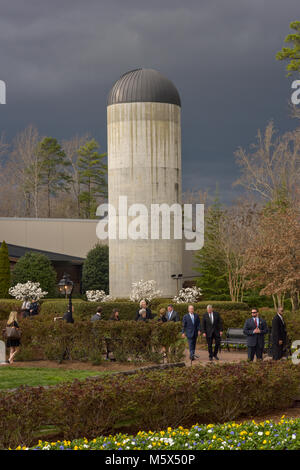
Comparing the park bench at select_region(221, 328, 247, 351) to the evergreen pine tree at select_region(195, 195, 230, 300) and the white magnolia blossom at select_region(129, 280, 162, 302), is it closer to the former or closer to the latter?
the white magnolia blossom at select_region(129, 280, 162, 302)

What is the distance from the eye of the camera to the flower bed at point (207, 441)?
768 centimetres

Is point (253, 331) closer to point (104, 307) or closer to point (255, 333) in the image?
point (255, 333)

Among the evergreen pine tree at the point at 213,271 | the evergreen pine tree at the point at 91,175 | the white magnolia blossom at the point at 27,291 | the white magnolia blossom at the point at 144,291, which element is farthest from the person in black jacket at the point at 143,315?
the evergreen pine tree at the point at 91,175

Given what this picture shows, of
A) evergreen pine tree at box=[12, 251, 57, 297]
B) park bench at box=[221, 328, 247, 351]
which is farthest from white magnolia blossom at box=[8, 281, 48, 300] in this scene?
park bench at box=[221, 328, 247, 351]

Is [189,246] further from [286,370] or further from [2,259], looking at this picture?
[286,370]

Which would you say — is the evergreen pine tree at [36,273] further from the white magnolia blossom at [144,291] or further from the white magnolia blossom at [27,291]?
the white magnolia blossom at [144,291]

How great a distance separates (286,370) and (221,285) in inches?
1271

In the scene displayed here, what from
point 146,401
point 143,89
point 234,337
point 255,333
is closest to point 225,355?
point 234,337

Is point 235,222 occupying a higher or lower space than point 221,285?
higher

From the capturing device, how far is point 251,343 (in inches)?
672

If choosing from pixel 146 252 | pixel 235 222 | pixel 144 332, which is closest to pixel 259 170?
pixel 235 222

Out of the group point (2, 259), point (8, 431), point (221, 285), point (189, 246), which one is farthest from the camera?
point (189, 246)

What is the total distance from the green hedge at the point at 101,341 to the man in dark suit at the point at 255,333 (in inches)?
75.5

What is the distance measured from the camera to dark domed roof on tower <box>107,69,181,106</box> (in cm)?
3644
